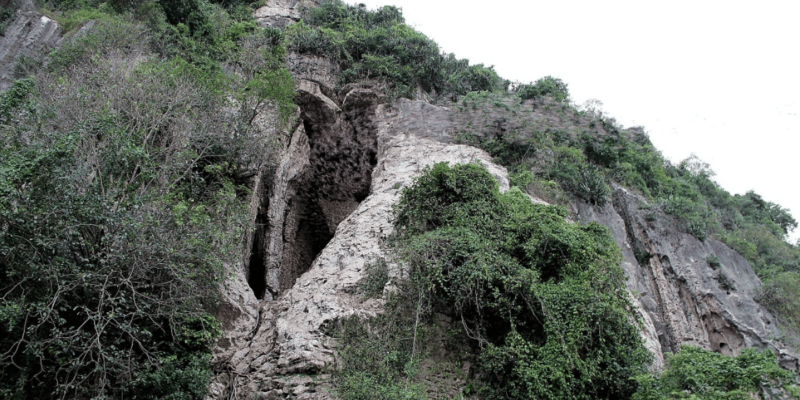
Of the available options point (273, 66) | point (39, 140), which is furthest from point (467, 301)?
point (273, 66)

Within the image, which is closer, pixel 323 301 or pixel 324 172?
pixel 323 301

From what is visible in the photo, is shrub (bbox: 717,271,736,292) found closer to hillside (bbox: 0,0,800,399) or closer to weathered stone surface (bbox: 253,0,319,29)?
hillside (bbox: 0,0,800,399)

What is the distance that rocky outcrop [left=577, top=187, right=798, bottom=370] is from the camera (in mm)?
13062

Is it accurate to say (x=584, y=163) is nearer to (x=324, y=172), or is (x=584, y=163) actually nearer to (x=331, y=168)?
(x=331, y=168)

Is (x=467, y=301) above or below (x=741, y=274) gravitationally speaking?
below

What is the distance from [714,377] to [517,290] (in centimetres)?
309

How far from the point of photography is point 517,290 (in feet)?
Answer: 28.6

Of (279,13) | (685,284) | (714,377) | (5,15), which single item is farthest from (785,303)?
(5,15)

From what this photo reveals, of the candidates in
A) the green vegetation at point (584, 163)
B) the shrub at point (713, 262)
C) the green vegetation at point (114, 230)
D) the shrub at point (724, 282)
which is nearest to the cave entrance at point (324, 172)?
the green vegetation at point (114, 230)

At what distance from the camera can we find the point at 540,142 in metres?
15.0

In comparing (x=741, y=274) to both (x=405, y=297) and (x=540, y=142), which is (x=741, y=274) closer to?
(x=540, y=142)

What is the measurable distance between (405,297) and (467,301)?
118 centimetres

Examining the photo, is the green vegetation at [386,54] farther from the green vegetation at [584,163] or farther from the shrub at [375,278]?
the shrub at [375,278]

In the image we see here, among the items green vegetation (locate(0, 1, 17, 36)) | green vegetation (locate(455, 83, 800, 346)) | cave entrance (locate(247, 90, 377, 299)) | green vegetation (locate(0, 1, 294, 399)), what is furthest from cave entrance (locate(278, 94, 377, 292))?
green vegetation (locate(0, 1, 17, 36))
